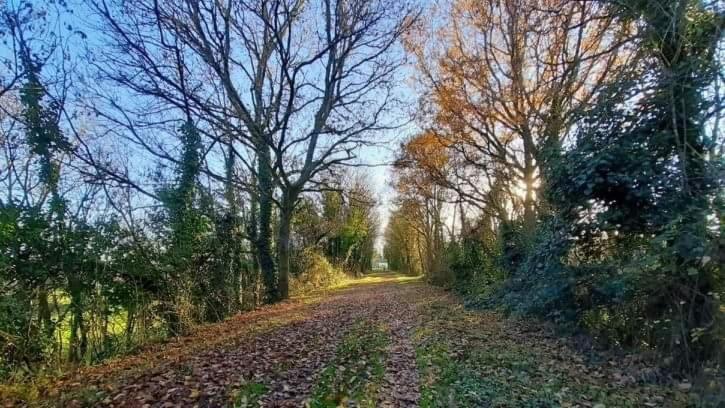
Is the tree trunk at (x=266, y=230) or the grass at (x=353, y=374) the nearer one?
the grass at (x=353, y=374)

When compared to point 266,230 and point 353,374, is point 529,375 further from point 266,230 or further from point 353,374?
point 266,230

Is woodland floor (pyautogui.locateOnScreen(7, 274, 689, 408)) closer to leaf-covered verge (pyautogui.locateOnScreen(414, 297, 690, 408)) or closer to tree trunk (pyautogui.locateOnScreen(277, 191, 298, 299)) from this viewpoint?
leaf-covered verge (pyautogui.locateOnScreen(414, 297, 690, 408))

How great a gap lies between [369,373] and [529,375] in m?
2.03

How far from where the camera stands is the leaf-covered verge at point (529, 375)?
4066mm

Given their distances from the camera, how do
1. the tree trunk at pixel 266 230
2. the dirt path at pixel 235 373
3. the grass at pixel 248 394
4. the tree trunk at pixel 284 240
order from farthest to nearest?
the tree trunk at pixel 284 240, the tree trunk at pixel 266 230, the dirt path at pixel 235 373, the grass at pixel 248 394

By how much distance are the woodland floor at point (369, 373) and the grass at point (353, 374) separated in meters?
0.01

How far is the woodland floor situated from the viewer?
13.3ft

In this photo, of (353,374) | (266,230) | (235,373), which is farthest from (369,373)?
(266,230)

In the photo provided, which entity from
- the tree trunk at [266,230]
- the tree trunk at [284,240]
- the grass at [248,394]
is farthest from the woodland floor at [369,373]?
the tree trunk at [284,240]

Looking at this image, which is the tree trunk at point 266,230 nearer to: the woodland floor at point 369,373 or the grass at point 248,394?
the woodland floor at point 369,373

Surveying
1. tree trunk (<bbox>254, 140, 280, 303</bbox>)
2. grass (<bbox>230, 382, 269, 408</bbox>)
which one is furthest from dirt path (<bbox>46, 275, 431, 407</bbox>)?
tree trunk (<bbox>254, 140, 280, 303</bbox>)

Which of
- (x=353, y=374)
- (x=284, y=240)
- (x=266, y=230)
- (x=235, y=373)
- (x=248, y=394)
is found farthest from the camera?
(x=284, y=240)

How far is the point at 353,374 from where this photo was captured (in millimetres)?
4852

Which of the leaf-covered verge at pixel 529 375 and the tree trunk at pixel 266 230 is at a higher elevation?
the tree trunk at pixel 266 230
